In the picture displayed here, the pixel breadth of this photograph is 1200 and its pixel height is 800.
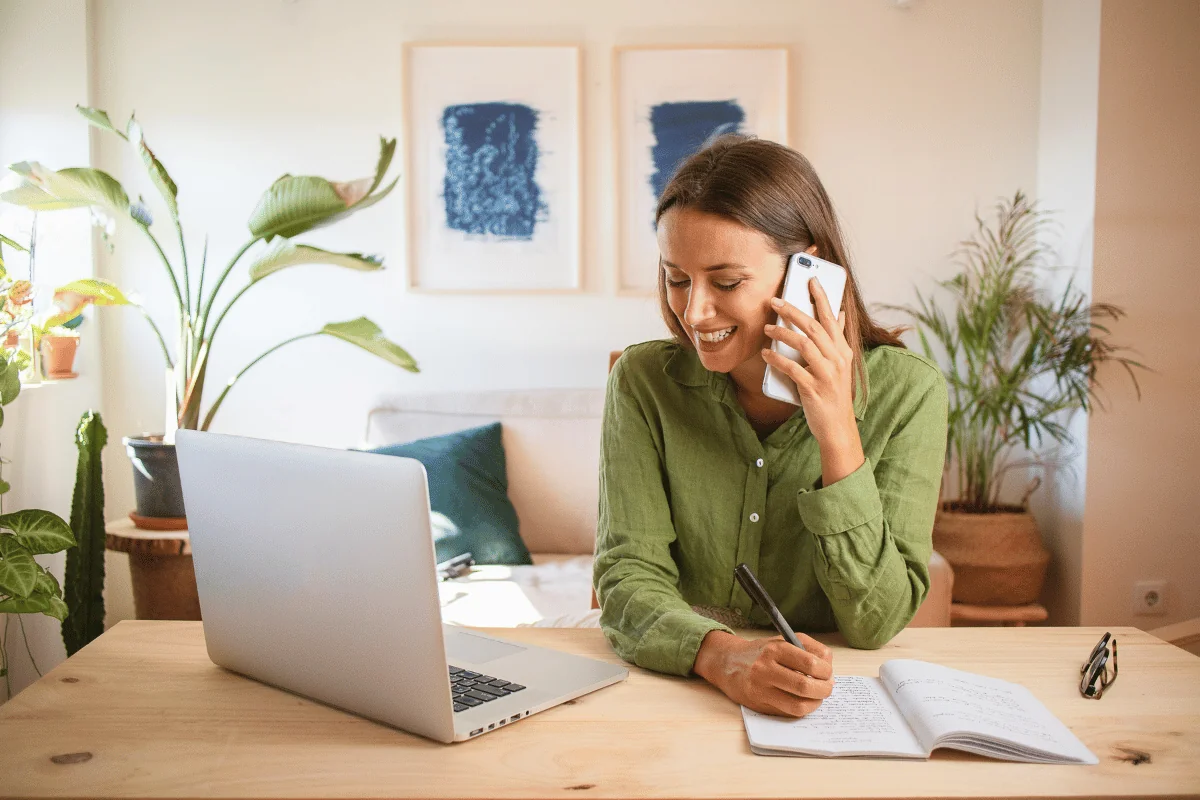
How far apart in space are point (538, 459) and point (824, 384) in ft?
5.98

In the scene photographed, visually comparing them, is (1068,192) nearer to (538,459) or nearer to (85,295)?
(538,459)

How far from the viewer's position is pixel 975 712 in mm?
958

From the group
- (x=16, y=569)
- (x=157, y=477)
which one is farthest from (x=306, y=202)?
(x=16, y=569)

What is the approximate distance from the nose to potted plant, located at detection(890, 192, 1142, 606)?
187 centimetres

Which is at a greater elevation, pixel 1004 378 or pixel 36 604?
pixel 1004 378

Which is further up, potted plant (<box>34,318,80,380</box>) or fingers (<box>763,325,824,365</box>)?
fingers (<box>763,325,824,365</box>)

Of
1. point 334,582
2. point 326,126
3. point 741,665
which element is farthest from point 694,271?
point 326,126

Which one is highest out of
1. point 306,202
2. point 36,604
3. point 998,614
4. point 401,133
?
point 401,133

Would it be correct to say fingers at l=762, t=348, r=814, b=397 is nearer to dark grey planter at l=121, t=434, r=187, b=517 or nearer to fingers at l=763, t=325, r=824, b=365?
fingers at l=763, t=325, r=824, b=365

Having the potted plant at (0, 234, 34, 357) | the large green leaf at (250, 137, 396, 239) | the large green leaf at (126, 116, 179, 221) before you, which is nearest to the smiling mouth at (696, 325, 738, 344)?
the potted plant at (0, 234, 34, 357)

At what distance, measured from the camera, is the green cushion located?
2818 mm

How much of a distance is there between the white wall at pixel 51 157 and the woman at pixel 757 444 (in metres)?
2.21

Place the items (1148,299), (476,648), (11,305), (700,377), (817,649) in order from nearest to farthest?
(817,649) → (476,648) → (700,377) → (11,305) → (1148,299)

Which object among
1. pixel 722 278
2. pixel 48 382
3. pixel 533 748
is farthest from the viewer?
pixel 48 382
